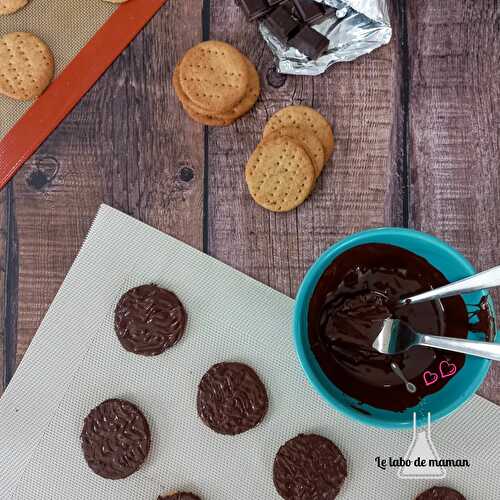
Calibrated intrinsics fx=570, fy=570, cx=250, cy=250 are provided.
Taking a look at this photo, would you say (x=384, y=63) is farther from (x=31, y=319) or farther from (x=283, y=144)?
(x=31, y=319)

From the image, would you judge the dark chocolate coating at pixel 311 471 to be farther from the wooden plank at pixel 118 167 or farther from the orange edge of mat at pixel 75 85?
the orange edge of mat at pixel 75 85

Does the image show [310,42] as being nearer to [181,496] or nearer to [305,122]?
[305,122]


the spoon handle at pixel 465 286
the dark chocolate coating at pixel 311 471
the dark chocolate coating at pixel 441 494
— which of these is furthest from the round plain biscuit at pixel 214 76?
the dark chocolate coating at pixel 441 494

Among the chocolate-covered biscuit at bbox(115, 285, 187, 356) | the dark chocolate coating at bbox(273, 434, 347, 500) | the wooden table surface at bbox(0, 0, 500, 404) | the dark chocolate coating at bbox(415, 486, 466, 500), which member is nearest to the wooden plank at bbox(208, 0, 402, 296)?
the wooden table surface at bbox(0, 0, 500, 404)

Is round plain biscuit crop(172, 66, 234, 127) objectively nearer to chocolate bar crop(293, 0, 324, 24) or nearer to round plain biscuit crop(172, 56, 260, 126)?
round plain biscuit crop(172, 56, 260, 126)

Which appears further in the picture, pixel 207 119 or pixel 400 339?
pixel 207 119

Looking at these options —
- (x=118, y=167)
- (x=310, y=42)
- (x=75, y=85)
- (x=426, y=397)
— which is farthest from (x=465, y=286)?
(x=75, y=85)
